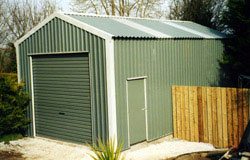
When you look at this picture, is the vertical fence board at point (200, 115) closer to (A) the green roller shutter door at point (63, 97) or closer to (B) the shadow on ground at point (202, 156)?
(B) the shadow on ground at point (202, 156)

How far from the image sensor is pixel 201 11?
2511 cm

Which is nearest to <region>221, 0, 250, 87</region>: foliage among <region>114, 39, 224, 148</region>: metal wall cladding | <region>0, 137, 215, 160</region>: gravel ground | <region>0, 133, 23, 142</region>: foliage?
<region>114, 39, 224, 148</region>: metal wall cladding

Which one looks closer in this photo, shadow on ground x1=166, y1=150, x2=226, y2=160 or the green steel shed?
shadow on ground x1=166, y1=150, x2=226, y2=160

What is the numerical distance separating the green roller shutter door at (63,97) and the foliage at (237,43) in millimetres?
7319

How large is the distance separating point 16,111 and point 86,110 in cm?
290

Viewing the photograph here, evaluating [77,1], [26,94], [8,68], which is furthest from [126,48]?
[77,1]

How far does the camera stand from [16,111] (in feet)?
37.1

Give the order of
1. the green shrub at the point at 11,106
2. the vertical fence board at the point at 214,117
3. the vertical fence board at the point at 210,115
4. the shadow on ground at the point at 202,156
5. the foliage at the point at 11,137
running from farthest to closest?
the foliage at the point at 11,137, the green shrub at the point at 11,106, the vertical fence board at the point at 210,115, the vertical fence board at the point at 214,117, the shadow on ground at the point at 202,156

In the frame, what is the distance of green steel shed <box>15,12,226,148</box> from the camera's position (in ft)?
31.0

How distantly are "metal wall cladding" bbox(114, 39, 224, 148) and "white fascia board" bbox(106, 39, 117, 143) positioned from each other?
0.56 ft

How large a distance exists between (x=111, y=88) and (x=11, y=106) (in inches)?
161

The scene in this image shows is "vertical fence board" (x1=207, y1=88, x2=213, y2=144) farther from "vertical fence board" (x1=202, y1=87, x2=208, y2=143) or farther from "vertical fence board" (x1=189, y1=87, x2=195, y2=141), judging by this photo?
"vertical fence board" (x1=189, y1=87, x2=195, y2=141)

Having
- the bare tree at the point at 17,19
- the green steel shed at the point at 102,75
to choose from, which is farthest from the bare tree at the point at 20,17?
the green steel shed at the point at 102,75

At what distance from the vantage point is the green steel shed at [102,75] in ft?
31.0
